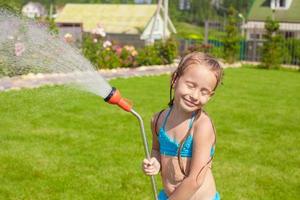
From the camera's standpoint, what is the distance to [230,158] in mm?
6582

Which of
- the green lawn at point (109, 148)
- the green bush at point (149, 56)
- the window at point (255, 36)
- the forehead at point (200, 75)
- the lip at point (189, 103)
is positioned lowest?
the green lawn at point (109, 148)

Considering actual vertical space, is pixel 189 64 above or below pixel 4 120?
above

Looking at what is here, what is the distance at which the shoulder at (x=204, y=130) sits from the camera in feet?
8.82

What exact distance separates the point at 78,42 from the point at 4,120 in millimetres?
10134

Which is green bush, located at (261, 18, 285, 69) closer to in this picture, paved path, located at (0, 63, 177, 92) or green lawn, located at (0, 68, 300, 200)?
paved path, located at (0, 63, 177, 92)

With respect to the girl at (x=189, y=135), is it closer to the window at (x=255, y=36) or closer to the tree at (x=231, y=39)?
the tree at (x=231, y=39)

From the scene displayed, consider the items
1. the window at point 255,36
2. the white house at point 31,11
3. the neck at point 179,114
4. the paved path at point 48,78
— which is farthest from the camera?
the window at point 255,36

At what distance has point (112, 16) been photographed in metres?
31.7

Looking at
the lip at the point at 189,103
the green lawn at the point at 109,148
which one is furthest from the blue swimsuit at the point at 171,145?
the green lawn at the point at 109,148

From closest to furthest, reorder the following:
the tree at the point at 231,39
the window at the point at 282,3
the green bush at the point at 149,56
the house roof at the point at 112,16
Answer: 1. the green bush at the point at 149,56
2. the tree at the point at 231,39
3. the house roof at the point at 112,16
4. the window at the point at 282,3

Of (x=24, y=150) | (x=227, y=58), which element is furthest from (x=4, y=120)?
(x=227, y=58)

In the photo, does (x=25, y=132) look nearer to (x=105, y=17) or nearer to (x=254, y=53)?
(x=254, y=53)

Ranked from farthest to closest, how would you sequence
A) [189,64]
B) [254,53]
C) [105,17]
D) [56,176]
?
[105,17] → [254,53] → [56,176] → [189,64]

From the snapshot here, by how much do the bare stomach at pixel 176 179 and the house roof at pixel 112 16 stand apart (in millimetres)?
26565
